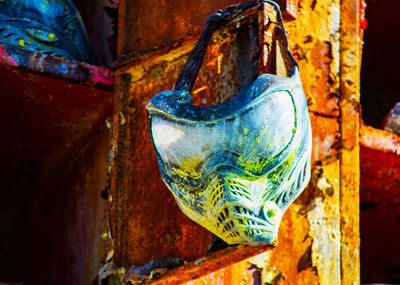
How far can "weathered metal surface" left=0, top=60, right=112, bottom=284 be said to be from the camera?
1998 mm

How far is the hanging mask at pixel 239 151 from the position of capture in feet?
4.35

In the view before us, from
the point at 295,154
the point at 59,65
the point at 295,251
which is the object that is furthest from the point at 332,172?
the point at 59,65

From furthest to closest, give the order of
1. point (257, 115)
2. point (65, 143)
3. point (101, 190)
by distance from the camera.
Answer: point (65, 143) → point (101, 190) → point (257, 115)

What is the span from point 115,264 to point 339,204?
1.95 ft

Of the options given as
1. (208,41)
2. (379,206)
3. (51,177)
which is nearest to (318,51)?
(208,41)

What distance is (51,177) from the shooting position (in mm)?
2469

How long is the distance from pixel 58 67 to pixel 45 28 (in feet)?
0.59

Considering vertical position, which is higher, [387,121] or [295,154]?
[387,121]

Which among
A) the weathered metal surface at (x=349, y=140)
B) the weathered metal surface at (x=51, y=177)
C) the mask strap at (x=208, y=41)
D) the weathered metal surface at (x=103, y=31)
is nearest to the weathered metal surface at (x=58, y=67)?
the weathered metal surface at (x=51, y=177)

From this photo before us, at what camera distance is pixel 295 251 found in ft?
5.46

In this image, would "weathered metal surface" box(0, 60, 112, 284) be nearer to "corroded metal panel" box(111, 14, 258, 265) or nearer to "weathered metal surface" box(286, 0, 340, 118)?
"corroded metal panel" box(111, 14, 258, 265)

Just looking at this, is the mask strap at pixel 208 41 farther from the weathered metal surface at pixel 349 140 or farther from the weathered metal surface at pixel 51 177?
the weathered metal surface at pixel 51 177

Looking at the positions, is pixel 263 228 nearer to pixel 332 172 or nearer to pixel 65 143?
pixel 332 172

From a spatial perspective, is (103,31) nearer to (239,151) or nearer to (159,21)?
(159,21)
